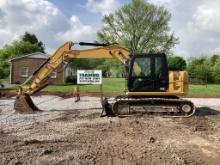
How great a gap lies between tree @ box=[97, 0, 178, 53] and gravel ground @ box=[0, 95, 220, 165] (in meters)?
49.7

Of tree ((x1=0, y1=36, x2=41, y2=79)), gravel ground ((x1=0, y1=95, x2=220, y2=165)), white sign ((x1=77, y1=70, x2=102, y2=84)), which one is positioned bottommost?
gravel ground ((x1=0, y1=95, x2=220, y2=165))

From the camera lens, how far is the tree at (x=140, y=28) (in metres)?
Result: 64.4

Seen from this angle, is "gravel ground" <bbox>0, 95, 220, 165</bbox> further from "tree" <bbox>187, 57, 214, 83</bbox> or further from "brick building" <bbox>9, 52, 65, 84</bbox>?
"tree" <bbox>187, 57, 214, 83</bbox>

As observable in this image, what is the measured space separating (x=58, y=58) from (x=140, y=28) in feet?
160

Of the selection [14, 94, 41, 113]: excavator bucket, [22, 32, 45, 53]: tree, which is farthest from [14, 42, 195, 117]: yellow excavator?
[22, 32, 45, 53]: tree

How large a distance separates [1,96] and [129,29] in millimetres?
40613

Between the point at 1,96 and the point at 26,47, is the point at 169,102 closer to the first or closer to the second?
the point at 1,96

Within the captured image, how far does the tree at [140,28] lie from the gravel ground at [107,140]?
163ft

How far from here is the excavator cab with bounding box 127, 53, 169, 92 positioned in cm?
1566

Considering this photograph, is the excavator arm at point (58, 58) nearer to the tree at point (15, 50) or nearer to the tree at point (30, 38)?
the tree at point (15, 50)

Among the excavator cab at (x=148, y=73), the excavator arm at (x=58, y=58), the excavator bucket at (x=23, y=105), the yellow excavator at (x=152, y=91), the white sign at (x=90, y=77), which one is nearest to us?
the yellow excavator at (x=152, y=91)

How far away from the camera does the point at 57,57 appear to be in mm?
17359

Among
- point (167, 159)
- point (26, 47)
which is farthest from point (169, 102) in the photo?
point (26, 47)

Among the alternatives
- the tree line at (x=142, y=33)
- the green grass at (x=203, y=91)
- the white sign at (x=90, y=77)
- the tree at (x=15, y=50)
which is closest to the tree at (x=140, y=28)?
the tree line at (x=142, y=33)
